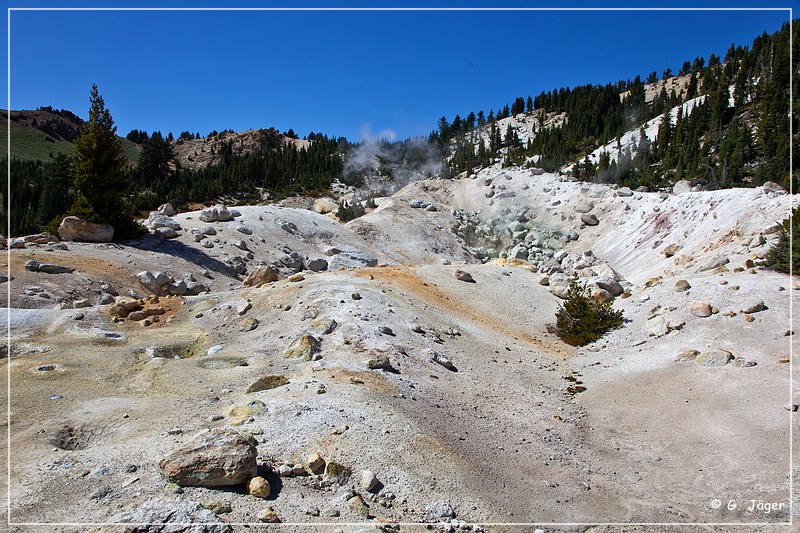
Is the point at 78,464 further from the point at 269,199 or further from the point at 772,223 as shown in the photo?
the point at 269,199

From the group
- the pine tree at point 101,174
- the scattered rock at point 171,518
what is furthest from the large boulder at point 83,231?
the scattered rock at point 171,518

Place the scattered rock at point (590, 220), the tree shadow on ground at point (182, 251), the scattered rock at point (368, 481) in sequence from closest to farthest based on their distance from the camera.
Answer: the scattered rock at point (368, 481), the tree shadow on ground at point (182, 251), the scattered rock at point (590, 220)

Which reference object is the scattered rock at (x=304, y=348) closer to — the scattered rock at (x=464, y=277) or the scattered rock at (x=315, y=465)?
the scattered rock at (x=315, y=465)

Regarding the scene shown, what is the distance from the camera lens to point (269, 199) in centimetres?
6325

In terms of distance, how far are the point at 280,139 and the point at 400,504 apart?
12886cm

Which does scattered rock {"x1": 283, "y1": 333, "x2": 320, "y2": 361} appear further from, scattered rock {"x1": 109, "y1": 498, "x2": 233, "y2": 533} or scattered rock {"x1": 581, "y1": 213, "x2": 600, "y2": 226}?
scattered rock {"x1": 581, "y1": 213, "x2": 600, "y2": 226}

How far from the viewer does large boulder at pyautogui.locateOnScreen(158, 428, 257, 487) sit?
6.07 metres

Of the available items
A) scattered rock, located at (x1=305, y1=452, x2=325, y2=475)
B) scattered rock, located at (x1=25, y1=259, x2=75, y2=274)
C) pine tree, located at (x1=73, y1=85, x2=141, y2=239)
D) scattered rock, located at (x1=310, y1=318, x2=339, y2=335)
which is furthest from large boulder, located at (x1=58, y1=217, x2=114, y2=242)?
scattered rock, located at (x1=305, y1=452, x2=325, y2=475)

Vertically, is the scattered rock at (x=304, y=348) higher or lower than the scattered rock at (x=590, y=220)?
lower

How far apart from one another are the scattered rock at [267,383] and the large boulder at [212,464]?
3420mm

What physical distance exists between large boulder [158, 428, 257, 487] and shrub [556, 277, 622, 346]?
1347cm

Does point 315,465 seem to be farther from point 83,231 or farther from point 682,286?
point 83,231

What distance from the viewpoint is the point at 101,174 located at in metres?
27.2

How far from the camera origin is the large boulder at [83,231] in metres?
25.0
